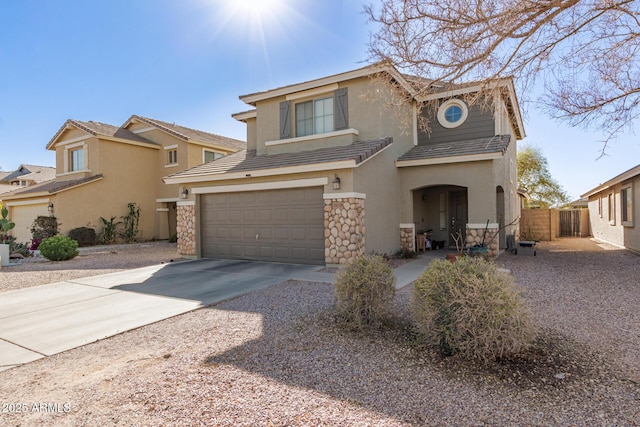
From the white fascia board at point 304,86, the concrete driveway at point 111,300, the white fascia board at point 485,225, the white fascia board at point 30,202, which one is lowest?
the concrete driveway at point 111,300

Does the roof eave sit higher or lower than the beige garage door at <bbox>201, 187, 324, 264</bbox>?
higher

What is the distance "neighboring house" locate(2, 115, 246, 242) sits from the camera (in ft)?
59.8

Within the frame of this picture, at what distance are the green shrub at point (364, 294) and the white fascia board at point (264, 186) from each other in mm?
5287

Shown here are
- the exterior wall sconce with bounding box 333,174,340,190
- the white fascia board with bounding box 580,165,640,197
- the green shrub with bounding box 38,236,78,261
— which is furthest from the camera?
the green shrub with bounding box 38,236,78,261

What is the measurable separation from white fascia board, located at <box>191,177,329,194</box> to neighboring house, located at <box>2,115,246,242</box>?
834 cm

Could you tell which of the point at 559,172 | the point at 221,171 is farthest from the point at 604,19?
the point at 559,172

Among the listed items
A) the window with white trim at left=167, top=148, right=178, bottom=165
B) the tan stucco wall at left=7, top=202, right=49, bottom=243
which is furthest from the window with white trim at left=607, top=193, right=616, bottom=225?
the tan stucco wall at left=7, top=202, right=49, bottom=243


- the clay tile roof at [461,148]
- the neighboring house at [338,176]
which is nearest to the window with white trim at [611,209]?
the neighboring house at [338,176]

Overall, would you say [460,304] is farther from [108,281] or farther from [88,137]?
[88,137]

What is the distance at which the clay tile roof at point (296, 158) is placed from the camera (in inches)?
392

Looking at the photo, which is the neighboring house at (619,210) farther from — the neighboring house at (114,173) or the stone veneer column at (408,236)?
the neighboring house at (114,173)

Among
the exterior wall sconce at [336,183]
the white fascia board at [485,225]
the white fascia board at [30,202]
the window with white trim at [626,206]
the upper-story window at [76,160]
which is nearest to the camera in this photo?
the exterior wall sconce at [336,183]

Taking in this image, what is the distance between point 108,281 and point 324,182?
5.96m

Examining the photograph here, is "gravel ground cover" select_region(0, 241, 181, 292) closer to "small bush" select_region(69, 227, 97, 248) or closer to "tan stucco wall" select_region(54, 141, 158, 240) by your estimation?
"small bush" select_region(69, 227, 97, 248)
